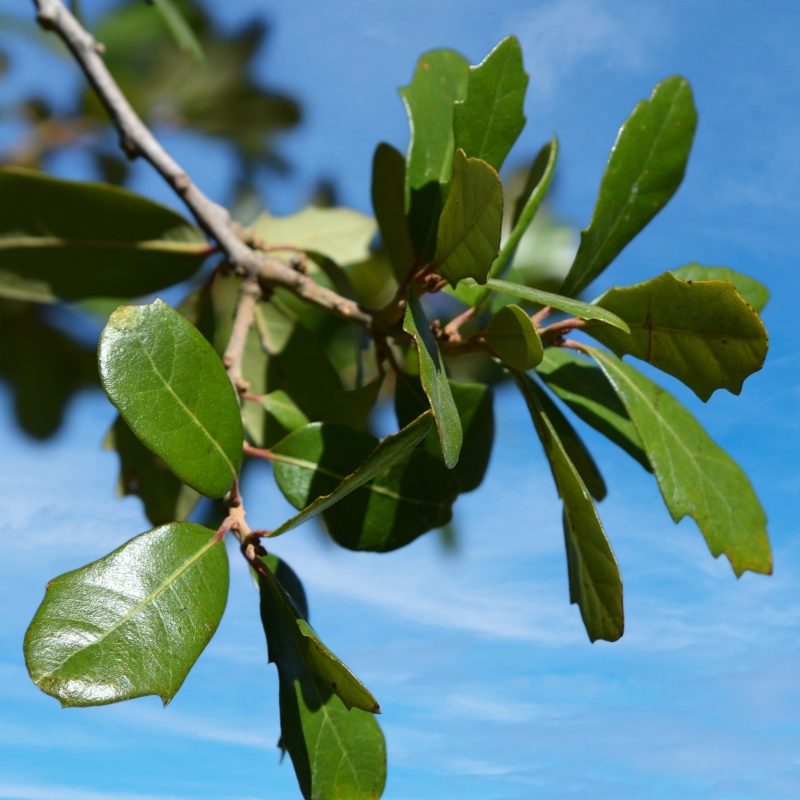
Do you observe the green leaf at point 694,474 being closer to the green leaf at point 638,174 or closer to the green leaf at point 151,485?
the green leaf at point 638,174

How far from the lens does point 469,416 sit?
1.11m

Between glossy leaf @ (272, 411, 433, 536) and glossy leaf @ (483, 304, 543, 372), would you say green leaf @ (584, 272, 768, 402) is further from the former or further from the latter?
glossy leaf @ (272, 411, 433, 536)

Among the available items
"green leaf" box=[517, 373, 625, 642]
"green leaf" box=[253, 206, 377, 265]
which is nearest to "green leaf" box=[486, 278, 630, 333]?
"green leaf" box=[517, 373, 625, 642]

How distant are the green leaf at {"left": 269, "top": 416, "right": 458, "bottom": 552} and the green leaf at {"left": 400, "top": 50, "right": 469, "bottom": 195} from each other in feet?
1.01

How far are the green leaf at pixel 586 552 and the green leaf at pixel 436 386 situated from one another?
0.52ft

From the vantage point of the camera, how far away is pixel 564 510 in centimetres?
91

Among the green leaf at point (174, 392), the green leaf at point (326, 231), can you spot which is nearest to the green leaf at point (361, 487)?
the green leaf at point (174, 392)

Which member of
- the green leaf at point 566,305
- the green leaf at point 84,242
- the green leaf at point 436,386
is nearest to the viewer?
the green leaf at point 436,386

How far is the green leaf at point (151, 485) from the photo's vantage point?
54.0 inches

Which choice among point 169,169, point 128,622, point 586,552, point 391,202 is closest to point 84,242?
point 169,169

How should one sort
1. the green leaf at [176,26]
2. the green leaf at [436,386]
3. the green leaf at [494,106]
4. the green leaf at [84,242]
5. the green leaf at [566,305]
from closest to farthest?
1. the green leaf at [436,386]
2. the green leaf at [566,305]
3. the green leaf at [494,106]
4. the green leaf at [84,242]
5. the green leaf at [176,26]

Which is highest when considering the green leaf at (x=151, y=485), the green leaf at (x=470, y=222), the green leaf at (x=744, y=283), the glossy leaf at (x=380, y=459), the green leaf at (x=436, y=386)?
the green leaf at (x=744, y=283)

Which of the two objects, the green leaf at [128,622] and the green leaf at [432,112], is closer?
the green leaf at [128,622]

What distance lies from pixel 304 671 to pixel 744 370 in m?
0.49
